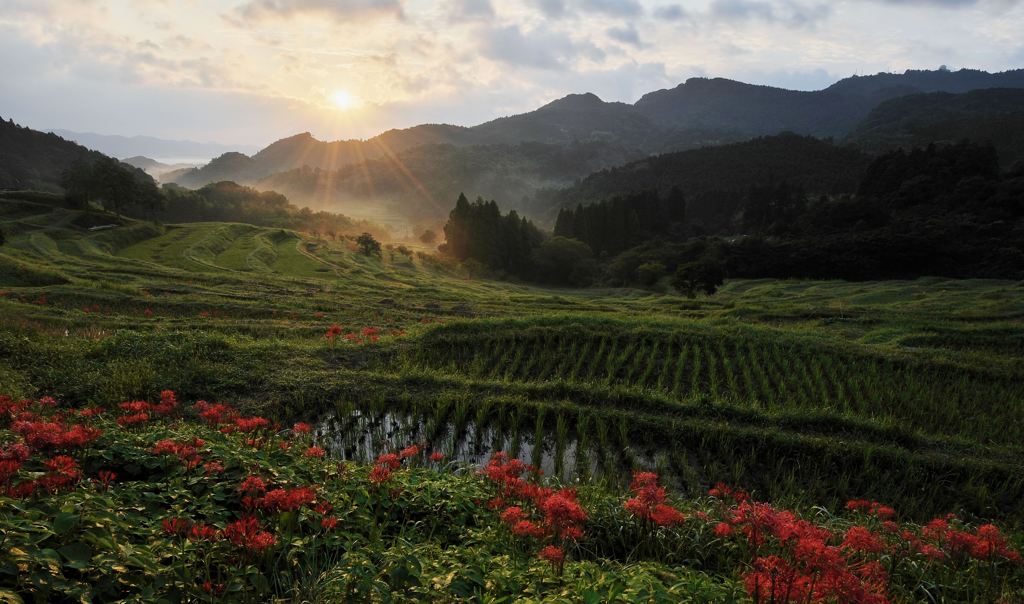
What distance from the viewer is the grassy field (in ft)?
31.6

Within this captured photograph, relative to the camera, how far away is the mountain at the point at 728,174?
114375 mm

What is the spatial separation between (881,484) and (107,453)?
12.4 meters

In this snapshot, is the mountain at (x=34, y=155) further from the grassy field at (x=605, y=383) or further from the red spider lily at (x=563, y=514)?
the red spider lily at (x=563, y=514)

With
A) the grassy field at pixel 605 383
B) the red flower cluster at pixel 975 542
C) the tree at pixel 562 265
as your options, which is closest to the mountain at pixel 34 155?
the tree at pixel 562 265

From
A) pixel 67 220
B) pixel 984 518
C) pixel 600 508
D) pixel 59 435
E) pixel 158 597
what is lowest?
pixel 984 518

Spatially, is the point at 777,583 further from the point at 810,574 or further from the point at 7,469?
the point at 7,469

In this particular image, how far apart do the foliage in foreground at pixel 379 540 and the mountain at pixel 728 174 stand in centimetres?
10024

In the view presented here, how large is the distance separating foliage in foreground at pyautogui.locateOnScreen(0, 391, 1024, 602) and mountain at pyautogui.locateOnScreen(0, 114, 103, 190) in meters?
135

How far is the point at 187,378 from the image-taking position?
37.9 ft

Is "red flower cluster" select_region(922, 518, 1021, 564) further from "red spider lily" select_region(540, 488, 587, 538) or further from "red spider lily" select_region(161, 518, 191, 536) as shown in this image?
"red spider lily" select_region(161, 518, 191, 536)

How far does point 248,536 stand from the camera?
4047mm

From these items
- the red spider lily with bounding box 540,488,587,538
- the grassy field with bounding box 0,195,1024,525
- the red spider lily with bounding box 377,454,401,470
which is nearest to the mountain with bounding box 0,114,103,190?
the grassy field with bounding box 0,195,1024,525

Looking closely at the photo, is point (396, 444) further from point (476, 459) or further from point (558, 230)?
point (558, 230)

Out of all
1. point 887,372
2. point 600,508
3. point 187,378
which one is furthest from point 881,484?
point 187,378
